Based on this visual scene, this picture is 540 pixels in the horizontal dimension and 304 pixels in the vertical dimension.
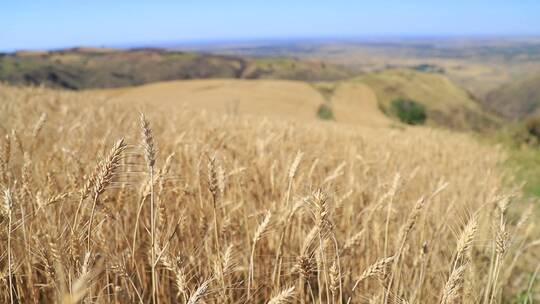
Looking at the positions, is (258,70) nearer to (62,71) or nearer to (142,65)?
(142,65)

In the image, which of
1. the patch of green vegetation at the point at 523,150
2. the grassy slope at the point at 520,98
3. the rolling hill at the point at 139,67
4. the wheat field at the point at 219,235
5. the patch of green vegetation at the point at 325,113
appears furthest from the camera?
the grassy slope at the point at 520,98

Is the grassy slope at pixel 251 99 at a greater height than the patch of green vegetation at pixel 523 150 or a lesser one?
lesser

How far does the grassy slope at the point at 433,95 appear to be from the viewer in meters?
79.6

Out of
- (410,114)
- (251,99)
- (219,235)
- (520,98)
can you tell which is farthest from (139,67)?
(219,235)

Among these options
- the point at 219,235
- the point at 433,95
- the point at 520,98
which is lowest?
the point at 520,98

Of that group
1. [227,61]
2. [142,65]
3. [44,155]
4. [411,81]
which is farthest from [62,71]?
[44,155]

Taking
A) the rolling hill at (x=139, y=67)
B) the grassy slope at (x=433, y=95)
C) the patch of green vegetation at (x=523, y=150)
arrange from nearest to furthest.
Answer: the patch of green vegetation at (x=523, y=150) < the grassy slope at (x=433, y=95) < the rolling hill at (x=139, y=67)

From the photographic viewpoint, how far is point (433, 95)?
320 ft

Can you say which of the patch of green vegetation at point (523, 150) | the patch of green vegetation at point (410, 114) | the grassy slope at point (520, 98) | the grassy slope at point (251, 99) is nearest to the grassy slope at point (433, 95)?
the patch of green vegetation at point (410, 114)

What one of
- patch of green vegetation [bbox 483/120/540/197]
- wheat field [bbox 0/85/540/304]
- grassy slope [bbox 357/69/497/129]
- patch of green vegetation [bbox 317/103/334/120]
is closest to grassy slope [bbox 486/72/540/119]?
grassy slope [bbox 357/69/497/129]

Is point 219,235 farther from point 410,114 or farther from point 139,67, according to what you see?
point 139,67

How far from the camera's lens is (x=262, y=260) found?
207 centimetres

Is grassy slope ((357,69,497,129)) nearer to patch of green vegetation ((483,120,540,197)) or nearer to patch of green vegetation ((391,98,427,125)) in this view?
patch of green vegetation ((391,98,427,125))

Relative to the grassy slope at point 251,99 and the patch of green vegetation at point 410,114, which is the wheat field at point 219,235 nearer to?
the grassy slope at point 251,99
